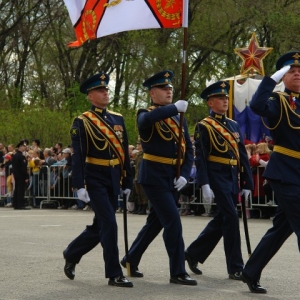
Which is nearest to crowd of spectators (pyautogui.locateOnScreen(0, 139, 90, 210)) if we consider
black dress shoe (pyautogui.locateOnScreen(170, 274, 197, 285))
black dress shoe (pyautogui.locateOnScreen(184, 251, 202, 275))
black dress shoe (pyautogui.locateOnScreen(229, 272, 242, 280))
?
black dress shoe (pyautogui.locateOnScreen(184, 251, 202, 275))

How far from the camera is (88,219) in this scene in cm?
1942

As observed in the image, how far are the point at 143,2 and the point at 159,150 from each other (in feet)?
5.02

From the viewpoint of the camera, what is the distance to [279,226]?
8219 mm

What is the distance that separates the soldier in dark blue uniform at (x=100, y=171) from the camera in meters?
8.94

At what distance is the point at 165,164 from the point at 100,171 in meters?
0.64

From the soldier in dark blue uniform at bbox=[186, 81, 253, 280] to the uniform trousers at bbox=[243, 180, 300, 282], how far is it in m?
1.07

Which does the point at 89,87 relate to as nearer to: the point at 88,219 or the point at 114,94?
the point at 88,219

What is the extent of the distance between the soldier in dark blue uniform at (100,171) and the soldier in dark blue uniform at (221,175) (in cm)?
81

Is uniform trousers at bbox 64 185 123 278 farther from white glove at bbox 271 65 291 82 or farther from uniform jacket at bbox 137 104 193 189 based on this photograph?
white glove at bbox 271 65 291 82

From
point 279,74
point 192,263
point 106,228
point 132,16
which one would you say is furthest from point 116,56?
point 279,74

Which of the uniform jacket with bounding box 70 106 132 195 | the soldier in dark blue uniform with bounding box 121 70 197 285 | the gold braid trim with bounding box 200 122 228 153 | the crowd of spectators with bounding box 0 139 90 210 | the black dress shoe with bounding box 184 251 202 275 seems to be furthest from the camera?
the crowd of spectators with bounding box 0 139 90 210

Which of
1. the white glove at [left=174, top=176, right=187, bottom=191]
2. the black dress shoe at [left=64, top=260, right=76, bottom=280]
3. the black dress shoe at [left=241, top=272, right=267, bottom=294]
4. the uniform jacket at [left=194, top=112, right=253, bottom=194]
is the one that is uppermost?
the uniform jacket at [left=194, top=112, right=253, bottom=194]

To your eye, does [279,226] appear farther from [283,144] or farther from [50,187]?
[50,187]

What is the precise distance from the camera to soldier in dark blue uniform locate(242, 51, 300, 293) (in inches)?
308
